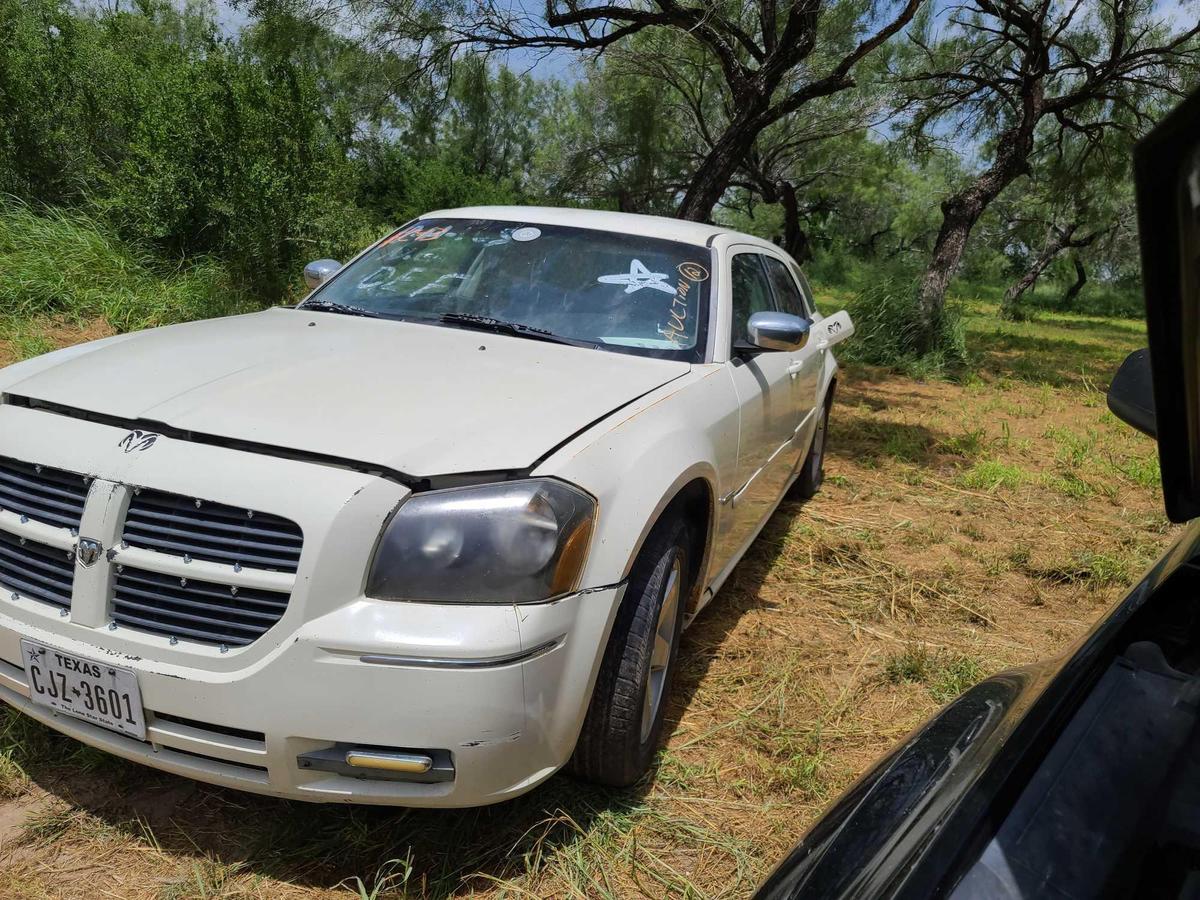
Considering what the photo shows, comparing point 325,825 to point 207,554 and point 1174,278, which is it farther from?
point 1174,278

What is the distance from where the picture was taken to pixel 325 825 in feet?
7.55

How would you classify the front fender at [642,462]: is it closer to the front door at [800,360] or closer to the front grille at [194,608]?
the front grille at [194,608]

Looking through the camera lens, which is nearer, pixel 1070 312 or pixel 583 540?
pixel 583 540

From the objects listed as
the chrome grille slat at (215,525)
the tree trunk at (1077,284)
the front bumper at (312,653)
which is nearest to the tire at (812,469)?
the front bumper at (312,653)

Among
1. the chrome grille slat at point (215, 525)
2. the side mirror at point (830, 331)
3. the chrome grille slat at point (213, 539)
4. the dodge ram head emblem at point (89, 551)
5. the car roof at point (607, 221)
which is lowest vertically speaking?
the dodge ram head emblem at point (89, 551)

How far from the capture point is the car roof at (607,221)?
3.59 m

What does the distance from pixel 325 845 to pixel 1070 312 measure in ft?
121

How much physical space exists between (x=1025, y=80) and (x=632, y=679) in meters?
12.9

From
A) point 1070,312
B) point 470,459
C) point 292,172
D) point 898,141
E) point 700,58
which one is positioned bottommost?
point 1070,312

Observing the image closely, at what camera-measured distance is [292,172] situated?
8.51 m

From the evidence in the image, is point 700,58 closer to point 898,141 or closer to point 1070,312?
point 898,141

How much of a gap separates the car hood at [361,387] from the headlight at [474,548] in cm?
8

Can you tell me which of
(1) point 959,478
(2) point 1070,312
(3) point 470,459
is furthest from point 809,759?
(2) point 1070,312

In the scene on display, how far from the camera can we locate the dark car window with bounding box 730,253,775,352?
347 centimetres
